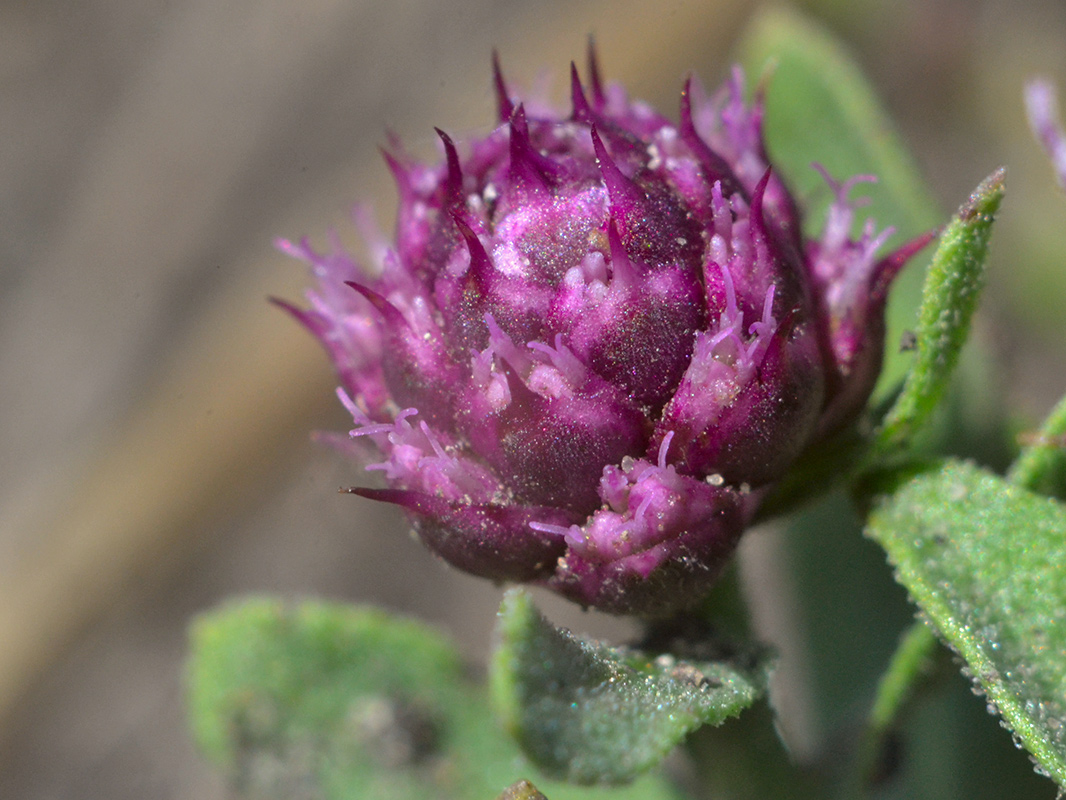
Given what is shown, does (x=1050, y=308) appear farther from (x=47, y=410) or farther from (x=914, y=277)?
(x=47, y=410)

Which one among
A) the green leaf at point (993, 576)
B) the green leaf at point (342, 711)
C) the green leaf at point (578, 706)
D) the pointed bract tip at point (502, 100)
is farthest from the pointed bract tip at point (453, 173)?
the green leaf at point (342, 711)

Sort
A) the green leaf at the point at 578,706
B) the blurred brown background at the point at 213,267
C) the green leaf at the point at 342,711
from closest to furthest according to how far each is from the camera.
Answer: the green leaf at the point at 578,706 → the green leaf at the point at 342,711 → the blurred brown background at the point at 213,267

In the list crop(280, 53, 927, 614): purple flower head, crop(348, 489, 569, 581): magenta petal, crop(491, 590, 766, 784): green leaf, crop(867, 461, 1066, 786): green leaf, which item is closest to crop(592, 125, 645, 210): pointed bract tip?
crop(280, 53, 927, 614): purple flower head

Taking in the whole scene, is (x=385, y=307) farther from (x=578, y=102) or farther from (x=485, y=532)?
(x=578, y=102)

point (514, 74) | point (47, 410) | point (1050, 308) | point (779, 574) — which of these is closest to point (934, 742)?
point (779, 574)

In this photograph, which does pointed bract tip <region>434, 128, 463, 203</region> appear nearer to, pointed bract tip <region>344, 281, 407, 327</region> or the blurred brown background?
pointed bract tip <region>344, 281, 407, 327</region>

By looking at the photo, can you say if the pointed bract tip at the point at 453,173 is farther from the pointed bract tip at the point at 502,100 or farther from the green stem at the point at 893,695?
the green stem at the point at 893,695
